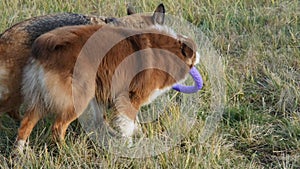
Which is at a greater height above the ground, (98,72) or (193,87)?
(98,72)

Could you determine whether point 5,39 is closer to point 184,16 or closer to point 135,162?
point 135,162

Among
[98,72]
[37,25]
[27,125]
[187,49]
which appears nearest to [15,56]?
[37,25]

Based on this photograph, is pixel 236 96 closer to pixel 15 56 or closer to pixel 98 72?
pixel 98 72

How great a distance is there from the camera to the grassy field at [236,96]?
151 inches

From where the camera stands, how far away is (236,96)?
4.80 meters

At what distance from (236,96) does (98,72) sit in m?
1.47

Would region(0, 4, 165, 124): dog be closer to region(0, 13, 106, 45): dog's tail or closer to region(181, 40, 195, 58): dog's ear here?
region(0, 13, 106, 45): dog's tail

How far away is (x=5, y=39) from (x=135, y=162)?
4.65 feet

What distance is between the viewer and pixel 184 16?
628cm

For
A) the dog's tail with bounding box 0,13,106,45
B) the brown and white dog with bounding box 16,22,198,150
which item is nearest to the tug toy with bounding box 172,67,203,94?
the brown and white dog with bounding box 16,22,198,150

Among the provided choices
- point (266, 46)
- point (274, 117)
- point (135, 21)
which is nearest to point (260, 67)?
point (266, 46)

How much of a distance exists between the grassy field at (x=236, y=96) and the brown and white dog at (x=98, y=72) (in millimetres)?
269

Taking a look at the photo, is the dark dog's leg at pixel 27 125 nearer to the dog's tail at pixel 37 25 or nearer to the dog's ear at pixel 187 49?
the dog's tail at pixel 37 25

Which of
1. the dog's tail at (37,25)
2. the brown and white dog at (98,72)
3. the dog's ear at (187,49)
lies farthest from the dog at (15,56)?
the dog's ear at (187,49)
